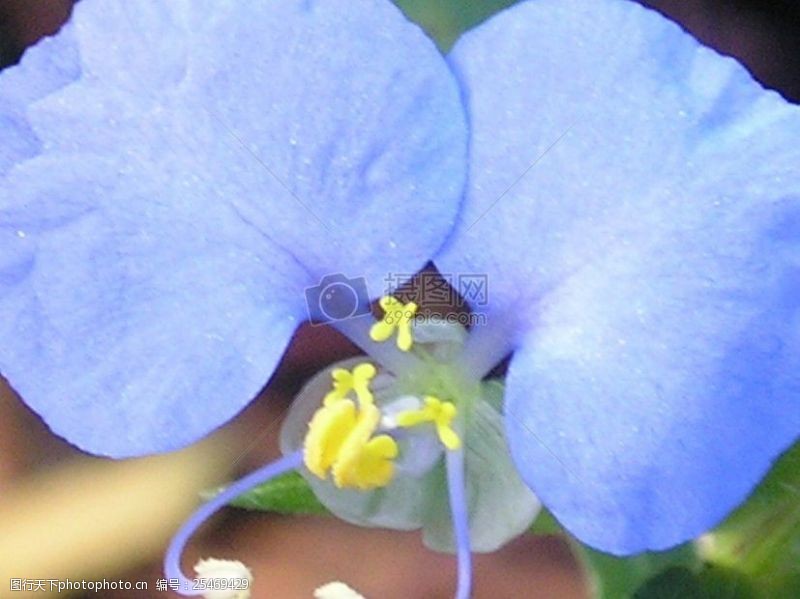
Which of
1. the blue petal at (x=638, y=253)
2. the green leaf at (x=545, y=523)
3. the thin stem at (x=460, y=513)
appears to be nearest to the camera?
the blue petal at (x=638, y=253)

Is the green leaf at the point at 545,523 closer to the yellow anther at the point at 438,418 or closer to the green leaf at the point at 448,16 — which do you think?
the yellow anther at the point at 438,418

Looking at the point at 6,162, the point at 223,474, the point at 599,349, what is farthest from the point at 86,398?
the point at 223,474

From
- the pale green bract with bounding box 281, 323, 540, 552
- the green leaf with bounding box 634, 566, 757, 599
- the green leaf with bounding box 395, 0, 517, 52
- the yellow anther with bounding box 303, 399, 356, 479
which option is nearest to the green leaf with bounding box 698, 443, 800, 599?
the green leaf with bounding box 634, 566, 757, 599

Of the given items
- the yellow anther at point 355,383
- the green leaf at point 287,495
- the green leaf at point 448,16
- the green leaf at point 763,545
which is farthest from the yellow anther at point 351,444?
the green leaf at point 448,16

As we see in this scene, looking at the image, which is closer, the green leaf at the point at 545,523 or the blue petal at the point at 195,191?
the blue petal at the point at 195,191

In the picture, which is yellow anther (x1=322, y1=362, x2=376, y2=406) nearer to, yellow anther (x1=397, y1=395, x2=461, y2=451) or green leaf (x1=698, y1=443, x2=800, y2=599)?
yellow anther (x1=397, y1=395, x2=461, y2=451)

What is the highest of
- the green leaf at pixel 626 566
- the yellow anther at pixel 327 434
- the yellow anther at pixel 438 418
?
the yellow anther at pixel 327 434
